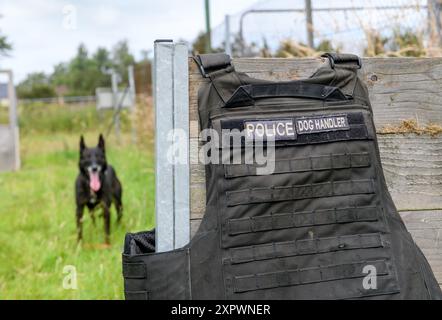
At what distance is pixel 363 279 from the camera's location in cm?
150

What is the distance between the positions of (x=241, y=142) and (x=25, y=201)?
593cm

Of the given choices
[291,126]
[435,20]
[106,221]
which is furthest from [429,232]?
[106,221]

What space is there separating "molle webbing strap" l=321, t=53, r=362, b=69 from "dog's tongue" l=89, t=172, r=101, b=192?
169 inches

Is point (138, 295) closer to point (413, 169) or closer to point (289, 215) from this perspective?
point (289, 215)

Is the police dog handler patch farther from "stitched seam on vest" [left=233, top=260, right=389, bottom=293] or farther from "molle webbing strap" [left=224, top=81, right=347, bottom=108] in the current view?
"stitched seam on vest" [left=233, top=260, right=389, bottom=293]

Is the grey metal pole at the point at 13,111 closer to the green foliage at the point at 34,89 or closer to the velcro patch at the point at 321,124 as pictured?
the velcro patch at the point at 321,124

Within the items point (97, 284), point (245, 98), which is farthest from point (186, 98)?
point (97, 284)

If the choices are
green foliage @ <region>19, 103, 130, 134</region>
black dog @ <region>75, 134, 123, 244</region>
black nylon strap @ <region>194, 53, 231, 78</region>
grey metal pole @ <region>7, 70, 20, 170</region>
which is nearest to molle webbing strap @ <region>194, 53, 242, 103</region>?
black nylon strap @ <region>194, 53, 231, 78</region>

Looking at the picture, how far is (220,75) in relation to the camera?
154 centimetres

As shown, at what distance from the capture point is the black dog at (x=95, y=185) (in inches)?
216

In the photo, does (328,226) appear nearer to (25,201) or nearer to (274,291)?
(274,291)

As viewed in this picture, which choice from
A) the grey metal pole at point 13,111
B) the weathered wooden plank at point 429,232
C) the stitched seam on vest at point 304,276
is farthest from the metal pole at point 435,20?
the grey metal pole at point 13,111
